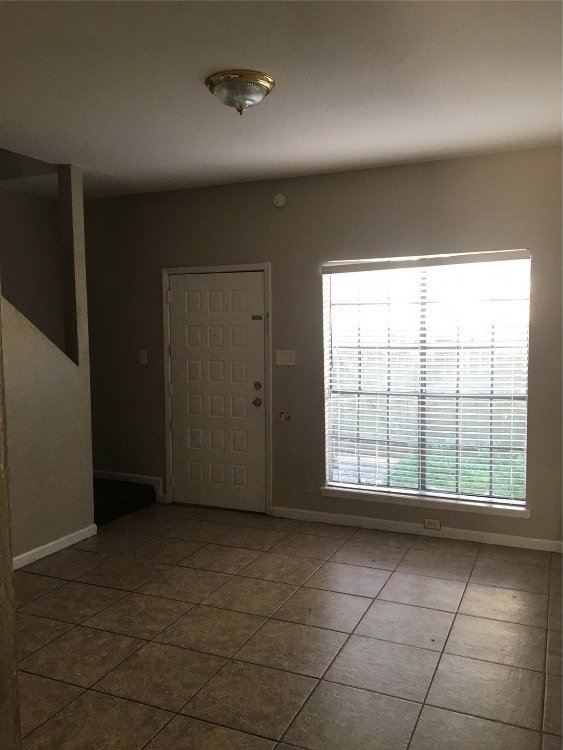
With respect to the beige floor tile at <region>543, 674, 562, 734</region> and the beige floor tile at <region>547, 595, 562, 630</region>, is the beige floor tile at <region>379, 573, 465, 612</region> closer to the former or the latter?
the beige floor tile at <region>547, 595, 562, 630</region>

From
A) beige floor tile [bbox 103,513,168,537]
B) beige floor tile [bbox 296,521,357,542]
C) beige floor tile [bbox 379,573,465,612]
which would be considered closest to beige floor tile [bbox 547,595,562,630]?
beige floor tile [bbox 379,573,465,612]

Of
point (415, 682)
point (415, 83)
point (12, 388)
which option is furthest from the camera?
point (12, 388)

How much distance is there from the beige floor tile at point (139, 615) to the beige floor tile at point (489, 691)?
4.49 feet

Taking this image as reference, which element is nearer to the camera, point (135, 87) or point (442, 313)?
point (135, 87)

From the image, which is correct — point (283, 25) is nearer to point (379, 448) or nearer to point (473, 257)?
point (473, 257)

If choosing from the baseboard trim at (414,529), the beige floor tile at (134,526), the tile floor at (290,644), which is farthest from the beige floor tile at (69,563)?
the baseboard trim at (414,529)

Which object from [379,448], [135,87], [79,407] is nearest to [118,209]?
[79,407]

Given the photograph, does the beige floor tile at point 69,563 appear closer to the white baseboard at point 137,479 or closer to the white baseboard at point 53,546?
the white baseboard at point 53,546

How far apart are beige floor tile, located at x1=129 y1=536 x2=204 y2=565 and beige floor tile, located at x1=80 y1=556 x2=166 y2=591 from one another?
0.08 metres

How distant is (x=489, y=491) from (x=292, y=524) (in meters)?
1.46

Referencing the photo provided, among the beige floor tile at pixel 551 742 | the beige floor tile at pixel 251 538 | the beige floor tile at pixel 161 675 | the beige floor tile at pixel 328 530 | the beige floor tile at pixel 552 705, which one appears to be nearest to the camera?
the beige floor tile at pixel 551 742

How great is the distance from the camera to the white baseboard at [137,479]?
5418 mm

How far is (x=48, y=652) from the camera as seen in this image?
115 inches

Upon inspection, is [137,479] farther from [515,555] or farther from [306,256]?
[515,555]
